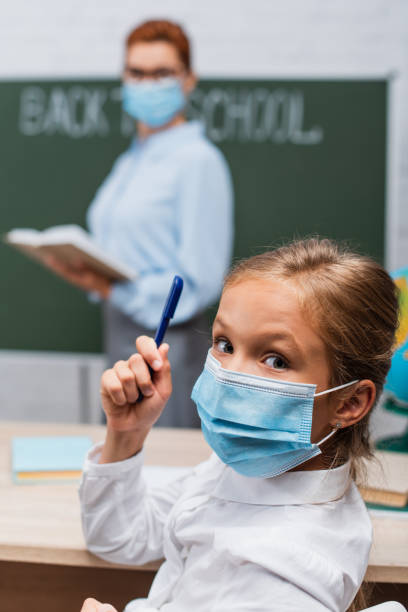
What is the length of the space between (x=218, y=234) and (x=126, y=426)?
147cm

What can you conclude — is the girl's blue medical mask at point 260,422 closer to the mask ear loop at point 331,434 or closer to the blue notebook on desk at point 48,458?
the mask ear loop at point 331,434

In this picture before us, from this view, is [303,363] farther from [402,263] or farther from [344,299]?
[402,263]

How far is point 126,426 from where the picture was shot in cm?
103

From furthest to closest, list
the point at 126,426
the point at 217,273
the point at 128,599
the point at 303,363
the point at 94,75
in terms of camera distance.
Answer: the point at 94,75 < the point at 217,273 < the point at 128,599 < the point at 126,426 < the point at 303,363

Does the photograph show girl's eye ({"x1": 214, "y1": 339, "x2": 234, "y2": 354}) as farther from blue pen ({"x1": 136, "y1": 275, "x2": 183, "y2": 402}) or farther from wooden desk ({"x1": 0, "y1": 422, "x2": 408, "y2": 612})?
wooden desk ({"x1": 0, "y1": 422, "x2": 408, "y2": 612})

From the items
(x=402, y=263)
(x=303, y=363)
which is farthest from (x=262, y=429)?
(x=402, y=263)

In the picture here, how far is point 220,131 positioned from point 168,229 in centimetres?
87

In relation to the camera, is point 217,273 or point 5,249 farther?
point 5,249

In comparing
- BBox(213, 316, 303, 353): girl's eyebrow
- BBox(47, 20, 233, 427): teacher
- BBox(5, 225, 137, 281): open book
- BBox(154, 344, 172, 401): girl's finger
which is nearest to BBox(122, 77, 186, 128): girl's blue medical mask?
BBox(47, 20, 233, 427): teacher

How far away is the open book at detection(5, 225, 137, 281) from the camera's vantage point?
2.12m

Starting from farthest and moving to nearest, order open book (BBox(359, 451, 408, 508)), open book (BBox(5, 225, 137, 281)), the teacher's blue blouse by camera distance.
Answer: the teacher's blue blouse, open book (BBox(5, 225, 137, 281)), open book (BBox(359, 451, 408, 508))

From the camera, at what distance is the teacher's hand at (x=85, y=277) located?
2408 millimetres

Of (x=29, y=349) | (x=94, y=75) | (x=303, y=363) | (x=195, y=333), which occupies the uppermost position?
(x=94, y=75)

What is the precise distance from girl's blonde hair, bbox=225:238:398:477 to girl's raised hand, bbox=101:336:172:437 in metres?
0.14
